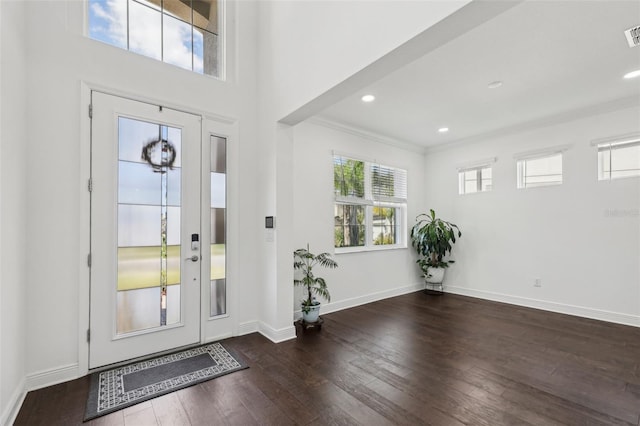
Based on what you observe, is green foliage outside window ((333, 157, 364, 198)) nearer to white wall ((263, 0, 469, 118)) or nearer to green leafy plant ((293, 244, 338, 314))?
green leafy plant ((293, 244, 338, 314))

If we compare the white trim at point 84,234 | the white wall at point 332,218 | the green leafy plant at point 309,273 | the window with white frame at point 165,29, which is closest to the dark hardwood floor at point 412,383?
the white trim at point 84,234

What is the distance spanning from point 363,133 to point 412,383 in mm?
3779

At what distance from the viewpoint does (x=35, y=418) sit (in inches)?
77.5

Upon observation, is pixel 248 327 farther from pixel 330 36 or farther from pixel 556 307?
pixel 556 307

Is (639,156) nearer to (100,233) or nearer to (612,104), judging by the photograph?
(612,104)

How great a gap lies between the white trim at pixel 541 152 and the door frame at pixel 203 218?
4530 mm

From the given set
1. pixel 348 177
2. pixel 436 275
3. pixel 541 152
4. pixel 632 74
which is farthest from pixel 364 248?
pixel 632 74

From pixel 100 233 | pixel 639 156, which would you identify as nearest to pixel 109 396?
pixel 100 233

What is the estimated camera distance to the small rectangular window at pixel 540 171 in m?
4.51

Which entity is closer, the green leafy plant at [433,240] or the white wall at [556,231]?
the white wall at [556,231]

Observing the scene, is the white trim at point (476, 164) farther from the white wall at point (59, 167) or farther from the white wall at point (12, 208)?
the white wall at point (12, 208)

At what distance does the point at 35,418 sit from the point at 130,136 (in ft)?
7.48

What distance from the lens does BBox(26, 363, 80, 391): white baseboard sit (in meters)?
2.31

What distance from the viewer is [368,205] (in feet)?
16.7
